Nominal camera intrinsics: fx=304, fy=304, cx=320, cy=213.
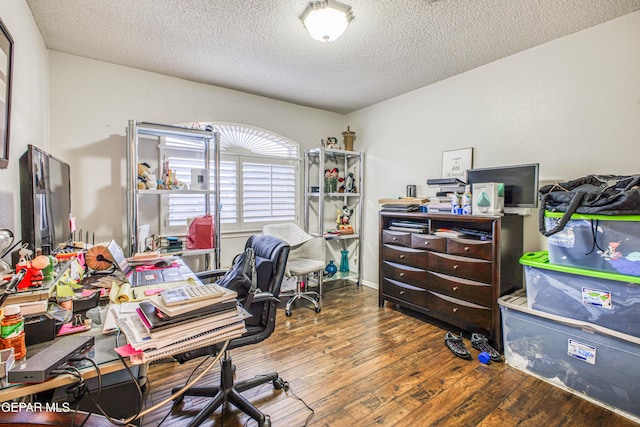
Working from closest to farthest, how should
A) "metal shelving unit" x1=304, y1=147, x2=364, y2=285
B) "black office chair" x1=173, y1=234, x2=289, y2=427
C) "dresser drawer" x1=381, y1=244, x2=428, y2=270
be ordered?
"black office chair" x1=173, y1=234, x2=289, y2=427, "dresser drawer" x1=381, y1=244, x2=428, y2=270, "metal shelving unit" x1=304, y1=147, x2=364, y2=285

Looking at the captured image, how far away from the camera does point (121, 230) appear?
3.05 meters

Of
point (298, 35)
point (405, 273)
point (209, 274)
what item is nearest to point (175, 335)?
point (209, 274)

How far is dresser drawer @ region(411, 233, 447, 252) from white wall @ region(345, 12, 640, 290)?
2.29 feet

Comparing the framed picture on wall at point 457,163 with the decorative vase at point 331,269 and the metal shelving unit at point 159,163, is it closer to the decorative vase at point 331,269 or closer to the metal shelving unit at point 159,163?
the decorative vase at point 331,269

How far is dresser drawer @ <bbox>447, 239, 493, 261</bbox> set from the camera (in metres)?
2.51

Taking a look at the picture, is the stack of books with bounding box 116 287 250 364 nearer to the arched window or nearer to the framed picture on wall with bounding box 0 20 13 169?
the framed picture on wall with bounding box 0 20 13 169

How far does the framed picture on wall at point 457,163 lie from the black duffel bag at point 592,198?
1.05 metres

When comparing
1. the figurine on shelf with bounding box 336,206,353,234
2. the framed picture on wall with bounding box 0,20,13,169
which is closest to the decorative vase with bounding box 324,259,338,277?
the figurine on shelf with bounding box 336,206,353,234

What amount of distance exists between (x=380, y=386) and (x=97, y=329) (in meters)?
1.71

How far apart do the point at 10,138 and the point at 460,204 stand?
3.18m

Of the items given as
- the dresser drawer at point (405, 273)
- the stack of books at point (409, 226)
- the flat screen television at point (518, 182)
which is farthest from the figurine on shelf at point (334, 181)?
the flat screen television at point (518, 182)

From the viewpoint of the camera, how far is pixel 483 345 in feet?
8.15

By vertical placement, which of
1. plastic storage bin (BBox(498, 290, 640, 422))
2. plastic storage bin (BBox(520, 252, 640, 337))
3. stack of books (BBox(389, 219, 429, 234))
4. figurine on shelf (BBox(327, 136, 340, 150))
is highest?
figurine on shelf (BBox(327, 136, 340, 150))

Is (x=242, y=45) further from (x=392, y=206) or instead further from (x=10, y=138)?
(x=392, y=206)
